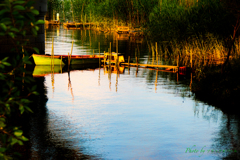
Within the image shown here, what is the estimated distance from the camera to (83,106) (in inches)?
855

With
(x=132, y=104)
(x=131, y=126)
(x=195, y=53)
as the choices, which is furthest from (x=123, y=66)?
(x=131, y=126)

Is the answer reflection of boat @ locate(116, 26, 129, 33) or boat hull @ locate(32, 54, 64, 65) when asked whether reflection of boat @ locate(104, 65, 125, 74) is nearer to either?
boat hull @ locate(32, 54, 64, 65)

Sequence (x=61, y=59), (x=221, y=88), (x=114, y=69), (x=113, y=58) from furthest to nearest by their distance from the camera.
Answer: (x=113, y=58)
(x=61, y=59)
(x=114, y=69)
(x=221, y=88)

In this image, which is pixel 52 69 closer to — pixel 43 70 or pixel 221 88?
pixel 43 70

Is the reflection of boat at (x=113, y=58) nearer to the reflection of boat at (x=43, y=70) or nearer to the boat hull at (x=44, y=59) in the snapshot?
the boat hull at (x=44, y=59)

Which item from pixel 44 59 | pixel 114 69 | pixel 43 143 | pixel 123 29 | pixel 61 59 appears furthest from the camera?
pixel 123 29

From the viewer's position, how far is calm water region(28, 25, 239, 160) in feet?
45.8

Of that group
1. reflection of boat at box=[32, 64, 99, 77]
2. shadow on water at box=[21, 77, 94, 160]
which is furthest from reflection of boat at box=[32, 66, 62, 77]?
shadow on water at box=[21, 77, 94, 160]

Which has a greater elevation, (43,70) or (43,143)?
(43,70)

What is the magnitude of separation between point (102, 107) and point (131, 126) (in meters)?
4.37

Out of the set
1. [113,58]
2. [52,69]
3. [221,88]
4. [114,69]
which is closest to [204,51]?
[114,69]

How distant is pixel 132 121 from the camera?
1848 cm

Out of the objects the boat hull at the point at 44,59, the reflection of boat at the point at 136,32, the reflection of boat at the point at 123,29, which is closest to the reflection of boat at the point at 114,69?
the boat hull at the point at 44,59

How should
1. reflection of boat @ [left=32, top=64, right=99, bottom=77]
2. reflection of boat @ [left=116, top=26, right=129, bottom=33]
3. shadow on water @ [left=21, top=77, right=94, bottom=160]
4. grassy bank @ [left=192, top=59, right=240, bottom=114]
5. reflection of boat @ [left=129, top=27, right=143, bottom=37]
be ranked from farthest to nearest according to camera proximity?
reflection of boat @ [left=116, top=26, right=129, bottom=33], reflection of boat @ [left=129, top=27, right=143, bottom=37], reflection of boat @ [left=32, top=64, right=99, bottom=77], grassy bank @ [left=192, top=59, right=240, bottom=114], shadow on water @ [left=21, top=77, right=94, bottom=160]
